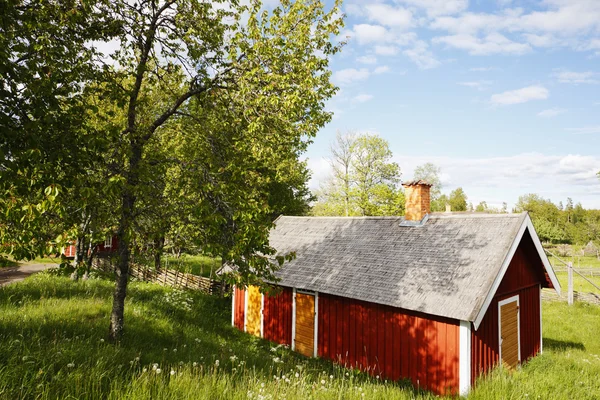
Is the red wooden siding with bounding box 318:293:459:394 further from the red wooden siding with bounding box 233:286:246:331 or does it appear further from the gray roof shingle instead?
the red wooden siding with bounding box 233:286:246:331

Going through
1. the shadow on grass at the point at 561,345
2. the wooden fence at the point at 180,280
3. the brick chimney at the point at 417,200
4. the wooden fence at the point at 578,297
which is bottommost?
the shadow on grass at the point at 561,345

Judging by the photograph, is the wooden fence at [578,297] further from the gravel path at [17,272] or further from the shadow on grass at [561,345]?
the gravel path at [17,272]

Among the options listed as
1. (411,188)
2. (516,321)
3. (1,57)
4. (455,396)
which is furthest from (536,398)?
(1,57)

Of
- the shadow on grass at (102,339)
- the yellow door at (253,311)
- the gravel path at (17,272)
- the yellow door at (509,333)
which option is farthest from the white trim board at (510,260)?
the gravel path at (17,272)

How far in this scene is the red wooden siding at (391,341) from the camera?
10056mm

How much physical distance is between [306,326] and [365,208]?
17.2m

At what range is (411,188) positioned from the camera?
1395 cm

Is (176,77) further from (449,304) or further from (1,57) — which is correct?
(449,304)

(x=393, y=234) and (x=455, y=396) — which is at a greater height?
(x=393, y=234)

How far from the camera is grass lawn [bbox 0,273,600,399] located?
4.68 meters

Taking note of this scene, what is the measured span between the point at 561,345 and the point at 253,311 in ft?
42.9

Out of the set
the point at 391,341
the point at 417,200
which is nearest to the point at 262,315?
the point at 391,341

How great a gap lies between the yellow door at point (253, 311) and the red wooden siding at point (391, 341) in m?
3.69

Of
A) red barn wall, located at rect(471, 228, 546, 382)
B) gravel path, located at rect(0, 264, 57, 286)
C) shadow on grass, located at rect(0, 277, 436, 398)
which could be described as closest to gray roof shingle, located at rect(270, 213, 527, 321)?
red barn wall, located at rect(471, 228, 546, 382)
